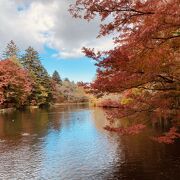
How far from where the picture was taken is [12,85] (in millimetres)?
57594

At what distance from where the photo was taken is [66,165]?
15328 mm

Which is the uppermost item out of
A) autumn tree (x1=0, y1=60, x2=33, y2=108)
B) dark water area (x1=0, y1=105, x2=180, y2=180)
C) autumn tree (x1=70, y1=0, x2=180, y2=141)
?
autumn tree (x1=0, y1=60, x2=33, y2=108)

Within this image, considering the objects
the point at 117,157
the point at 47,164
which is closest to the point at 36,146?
the point at 47,164

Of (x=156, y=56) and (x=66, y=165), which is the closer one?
(x=156, y=56)

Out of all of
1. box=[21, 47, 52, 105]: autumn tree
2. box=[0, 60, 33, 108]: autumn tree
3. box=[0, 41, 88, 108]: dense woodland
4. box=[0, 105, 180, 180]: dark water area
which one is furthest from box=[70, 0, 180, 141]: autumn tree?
box=[21, 47, 52, 105]: autumn tree

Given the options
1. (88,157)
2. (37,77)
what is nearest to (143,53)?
(88,157)

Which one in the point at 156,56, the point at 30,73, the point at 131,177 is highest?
the point at 30,73

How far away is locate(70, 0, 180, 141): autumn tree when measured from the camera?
750 centimetres

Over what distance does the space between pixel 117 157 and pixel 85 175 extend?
346cm

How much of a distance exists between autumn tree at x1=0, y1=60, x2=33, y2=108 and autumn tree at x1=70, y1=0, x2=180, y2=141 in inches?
1776

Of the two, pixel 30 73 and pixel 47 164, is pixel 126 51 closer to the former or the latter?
A: pixel 47 164

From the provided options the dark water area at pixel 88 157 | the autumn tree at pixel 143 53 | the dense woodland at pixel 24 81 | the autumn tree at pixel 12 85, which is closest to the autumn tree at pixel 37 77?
the dense woodland at pixel 24 81

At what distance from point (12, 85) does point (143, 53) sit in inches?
2007

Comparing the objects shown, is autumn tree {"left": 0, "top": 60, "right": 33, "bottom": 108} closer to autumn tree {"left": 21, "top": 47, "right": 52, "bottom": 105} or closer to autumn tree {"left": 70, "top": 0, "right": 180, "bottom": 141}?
autumn tree {"left": 21, "top": 47, "right": 52, "bottom": 105}
